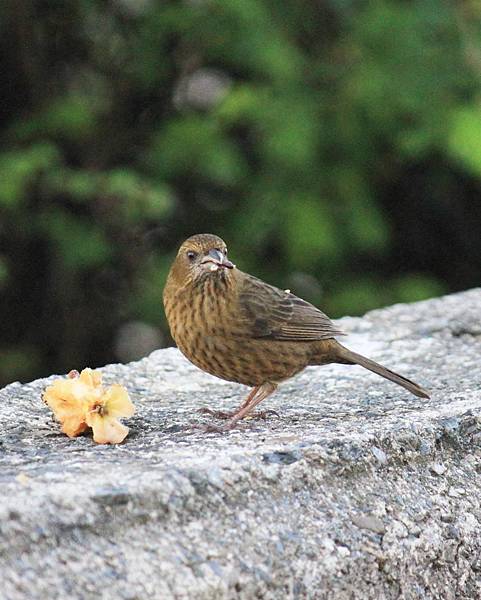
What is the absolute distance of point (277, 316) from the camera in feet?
12.6

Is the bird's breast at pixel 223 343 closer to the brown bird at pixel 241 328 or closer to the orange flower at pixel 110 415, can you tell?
the brown bird at pixel 241 328

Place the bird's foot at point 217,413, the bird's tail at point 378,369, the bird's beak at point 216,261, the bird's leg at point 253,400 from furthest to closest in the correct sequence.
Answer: the bird's beak at point 216,261 < the bird's tail at point 378,369 < the bird's foot at point 217,413 < the bird's leg at point 253,400

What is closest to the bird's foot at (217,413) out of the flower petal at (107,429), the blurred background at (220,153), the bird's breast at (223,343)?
the bird's breast at (223,343)

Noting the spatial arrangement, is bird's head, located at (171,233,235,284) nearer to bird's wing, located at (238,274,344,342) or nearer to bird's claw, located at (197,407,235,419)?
bird's wing, located at (238,274,344,342)

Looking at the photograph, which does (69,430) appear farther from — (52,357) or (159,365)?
(52,357)

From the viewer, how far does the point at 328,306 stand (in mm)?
6324

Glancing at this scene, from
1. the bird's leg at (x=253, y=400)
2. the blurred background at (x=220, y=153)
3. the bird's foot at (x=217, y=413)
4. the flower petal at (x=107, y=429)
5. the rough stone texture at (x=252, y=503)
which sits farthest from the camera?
the blurred background at (x=220, y=153)

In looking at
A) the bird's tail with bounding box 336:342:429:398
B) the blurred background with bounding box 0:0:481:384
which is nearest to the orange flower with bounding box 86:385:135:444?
the bird's tail with bounding box 336:342:429:398

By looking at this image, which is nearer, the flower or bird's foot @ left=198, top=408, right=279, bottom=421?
the flower

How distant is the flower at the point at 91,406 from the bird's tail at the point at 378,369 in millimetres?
916

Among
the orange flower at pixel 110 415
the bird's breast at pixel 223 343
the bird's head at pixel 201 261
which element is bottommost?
the orange flower at pixel 110 415

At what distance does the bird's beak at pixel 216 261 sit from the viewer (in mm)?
3781

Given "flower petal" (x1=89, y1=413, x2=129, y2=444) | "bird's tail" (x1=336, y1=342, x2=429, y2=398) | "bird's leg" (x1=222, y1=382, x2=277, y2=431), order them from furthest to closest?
"bird's tail" (x1=336, y1=342, x2=429, y2=398) < "bird's leg" (x1=222, y1=382, x2=277, y2=431) < "flower petal" (x1=89, y1=413, x2=129, y2=444)

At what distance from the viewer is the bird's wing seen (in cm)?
378
